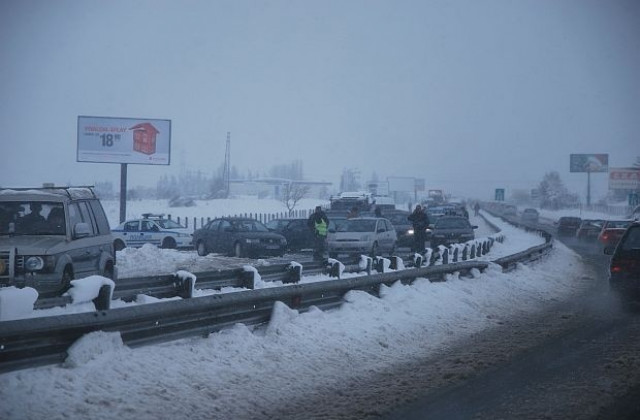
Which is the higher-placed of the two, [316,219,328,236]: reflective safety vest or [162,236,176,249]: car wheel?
[316,219,328,236]: reflective safety vest

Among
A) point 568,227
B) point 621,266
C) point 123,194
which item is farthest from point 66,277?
point 568,227

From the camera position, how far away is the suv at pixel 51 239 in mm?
9812

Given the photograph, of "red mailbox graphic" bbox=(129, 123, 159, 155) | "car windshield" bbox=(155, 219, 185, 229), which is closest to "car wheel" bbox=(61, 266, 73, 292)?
"car windshield" bbox=(155, 219, 185, 229)

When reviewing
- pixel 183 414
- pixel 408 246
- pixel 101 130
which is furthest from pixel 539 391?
pixel 101 130

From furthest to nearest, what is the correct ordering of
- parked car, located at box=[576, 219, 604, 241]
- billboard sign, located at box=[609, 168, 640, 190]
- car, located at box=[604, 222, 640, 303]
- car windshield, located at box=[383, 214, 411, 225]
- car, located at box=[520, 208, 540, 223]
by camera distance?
car, located at box=[520, 208, 540, 223] < billboard sign, located at box=[609, 168, 640, 190] < parked car, located at box=[576, 219, 604, 241] < car windshield, located at box=[383, 214, 411, 225] < car, located at box=[604, 222, 640, 303]

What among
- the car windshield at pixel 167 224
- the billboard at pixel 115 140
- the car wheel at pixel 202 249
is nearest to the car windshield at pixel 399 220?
the car windshield at pixel 167 224

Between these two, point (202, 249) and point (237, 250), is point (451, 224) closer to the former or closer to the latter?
point (237, 250)

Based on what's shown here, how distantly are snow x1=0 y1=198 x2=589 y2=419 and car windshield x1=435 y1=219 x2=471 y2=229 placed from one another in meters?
21.3

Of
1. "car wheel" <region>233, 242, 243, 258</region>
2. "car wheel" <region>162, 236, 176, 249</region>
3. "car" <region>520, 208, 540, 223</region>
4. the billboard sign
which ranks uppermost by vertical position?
the billboard sign

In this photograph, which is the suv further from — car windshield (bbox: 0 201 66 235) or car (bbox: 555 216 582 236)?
car (bbox: 555 216 582 236)

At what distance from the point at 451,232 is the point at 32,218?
2570 centimetres

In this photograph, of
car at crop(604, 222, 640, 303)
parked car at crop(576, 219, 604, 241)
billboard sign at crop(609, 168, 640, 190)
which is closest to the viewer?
car at crop(604, 222, 640, 303)

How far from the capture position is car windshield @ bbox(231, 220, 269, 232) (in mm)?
27641

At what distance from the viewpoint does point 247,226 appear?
1101 inches
